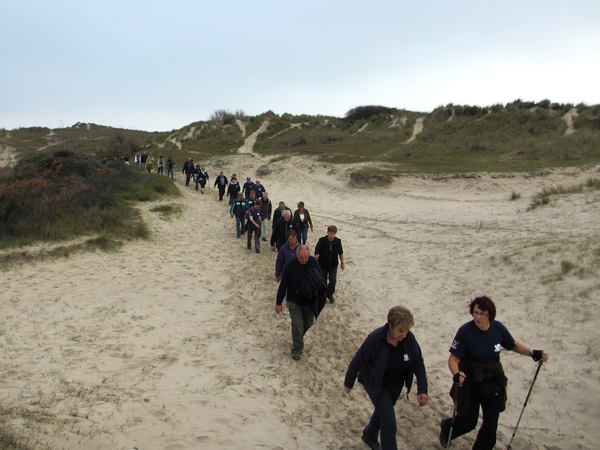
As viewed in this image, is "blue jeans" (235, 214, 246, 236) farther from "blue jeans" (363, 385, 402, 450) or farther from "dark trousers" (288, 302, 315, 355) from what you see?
"blue jeans" (363, 385, 402, 450)

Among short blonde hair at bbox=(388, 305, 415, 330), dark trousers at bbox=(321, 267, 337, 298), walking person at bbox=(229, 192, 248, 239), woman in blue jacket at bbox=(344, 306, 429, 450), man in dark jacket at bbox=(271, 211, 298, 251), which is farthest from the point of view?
walking person at bbox=(229, 192, 248, 239)

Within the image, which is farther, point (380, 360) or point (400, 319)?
point (380, 360)

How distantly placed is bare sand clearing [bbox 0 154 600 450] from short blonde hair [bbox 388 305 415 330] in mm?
1888

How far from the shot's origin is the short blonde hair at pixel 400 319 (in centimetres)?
360

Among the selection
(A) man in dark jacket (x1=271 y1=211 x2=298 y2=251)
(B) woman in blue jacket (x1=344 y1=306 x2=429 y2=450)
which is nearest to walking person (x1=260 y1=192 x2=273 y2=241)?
(A) man in dark jacket (x1=271 y1=211 x2=298 y2=251)

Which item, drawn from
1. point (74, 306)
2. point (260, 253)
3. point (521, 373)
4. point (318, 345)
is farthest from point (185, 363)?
point (260, 253)

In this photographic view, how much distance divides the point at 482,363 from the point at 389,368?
87cm

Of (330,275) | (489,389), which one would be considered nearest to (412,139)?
(330,275)

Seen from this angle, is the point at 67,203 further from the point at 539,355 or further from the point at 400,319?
the point at 539,355

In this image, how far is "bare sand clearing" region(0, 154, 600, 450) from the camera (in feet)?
15.6

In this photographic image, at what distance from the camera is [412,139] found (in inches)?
1510

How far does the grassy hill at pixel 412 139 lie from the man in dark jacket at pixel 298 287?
1889cm

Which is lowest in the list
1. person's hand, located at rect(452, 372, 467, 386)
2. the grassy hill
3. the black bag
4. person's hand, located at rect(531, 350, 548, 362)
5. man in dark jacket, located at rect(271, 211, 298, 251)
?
the black bag

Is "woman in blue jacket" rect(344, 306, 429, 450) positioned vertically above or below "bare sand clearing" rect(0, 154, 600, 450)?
above
